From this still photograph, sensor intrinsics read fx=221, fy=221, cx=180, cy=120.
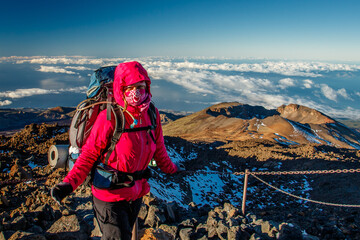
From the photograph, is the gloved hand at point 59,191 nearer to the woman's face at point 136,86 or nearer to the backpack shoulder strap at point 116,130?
the backpack shoulder strap at point 116,130

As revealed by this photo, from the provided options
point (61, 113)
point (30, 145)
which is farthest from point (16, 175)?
point (61, 113)

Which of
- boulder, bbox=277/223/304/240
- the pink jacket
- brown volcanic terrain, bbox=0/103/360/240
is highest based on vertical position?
the pink jacket

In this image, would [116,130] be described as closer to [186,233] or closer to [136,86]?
[136,86]

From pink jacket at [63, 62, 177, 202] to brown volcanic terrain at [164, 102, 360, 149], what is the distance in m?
29.0

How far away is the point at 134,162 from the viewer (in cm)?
251

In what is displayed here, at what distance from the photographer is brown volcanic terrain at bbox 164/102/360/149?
122 ft

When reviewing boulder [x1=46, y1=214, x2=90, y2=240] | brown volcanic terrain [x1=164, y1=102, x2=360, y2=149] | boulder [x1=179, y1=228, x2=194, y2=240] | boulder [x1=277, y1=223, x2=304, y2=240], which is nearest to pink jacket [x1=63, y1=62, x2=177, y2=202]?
boulder [x1=46, y1=214, x2=90, y2=240]

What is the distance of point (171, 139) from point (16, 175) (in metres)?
13.9

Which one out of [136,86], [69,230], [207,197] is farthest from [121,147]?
[207,197]

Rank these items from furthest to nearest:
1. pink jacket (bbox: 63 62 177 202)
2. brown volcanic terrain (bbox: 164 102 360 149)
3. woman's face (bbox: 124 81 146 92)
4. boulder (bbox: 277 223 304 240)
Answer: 1. brown volcanic terrain (bbox: 164 102 360 149)
2. boulder (bbox: 277 223 304 240)
3. woman's face (bbox: 124 81 146 92)
4. pink jacket (bbox: 63 62 177 202)

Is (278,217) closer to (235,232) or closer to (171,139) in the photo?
(235,232)

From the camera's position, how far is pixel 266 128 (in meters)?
42.2

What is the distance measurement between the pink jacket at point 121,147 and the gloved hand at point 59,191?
5cm

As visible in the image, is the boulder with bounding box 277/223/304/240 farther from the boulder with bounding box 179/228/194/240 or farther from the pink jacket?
the pink jacket
